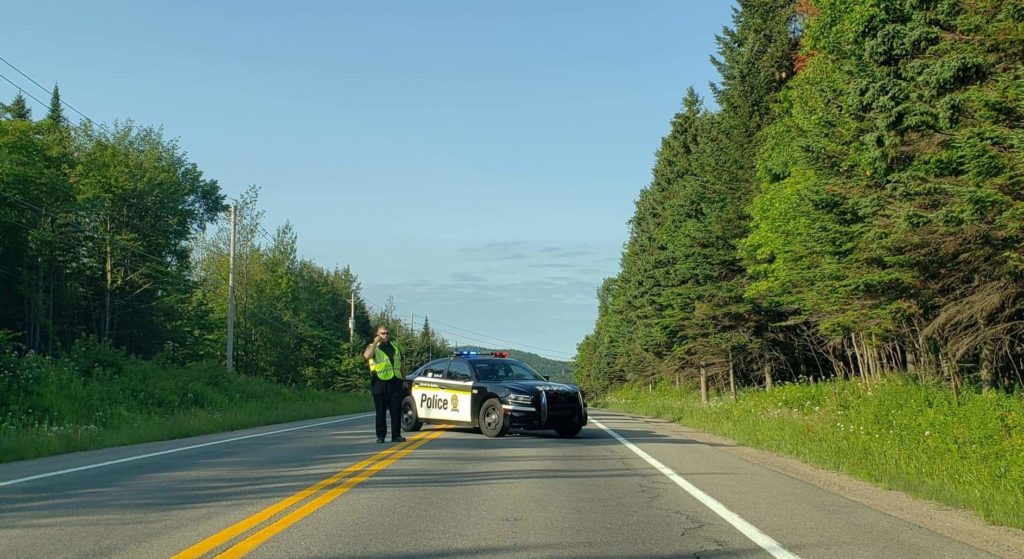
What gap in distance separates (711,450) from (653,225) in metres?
44.2

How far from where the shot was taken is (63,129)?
5534 cm

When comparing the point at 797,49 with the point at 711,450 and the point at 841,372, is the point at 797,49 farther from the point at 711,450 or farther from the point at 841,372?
the point at 711,450

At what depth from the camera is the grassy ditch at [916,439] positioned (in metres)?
10.3

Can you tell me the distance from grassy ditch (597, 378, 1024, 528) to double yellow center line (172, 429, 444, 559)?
21.1 ft

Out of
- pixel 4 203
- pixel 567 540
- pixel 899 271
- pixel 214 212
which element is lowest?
pixel 567 540

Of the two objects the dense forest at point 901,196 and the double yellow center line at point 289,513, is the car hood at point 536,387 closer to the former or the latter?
the double yellow center line at point 289,513

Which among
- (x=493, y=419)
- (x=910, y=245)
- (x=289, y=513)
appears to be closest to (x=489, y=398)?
(x=493, y=419)

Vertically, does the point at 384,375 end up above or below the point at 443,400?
above

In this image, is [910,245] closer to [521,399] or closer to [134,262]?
[521,399]

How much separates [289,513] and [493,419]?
1008 cm

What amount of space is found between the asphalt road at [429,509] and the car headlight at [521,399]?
3470mm

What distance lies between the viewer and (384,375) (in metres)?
16.0

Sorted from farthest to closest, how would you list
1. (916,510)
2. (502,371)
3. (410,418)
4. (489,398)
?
(410,418) < (502,371) < (489,398) < (916,510)

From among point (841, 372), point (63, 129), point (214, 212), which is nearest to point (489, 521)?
point (841, 372)
